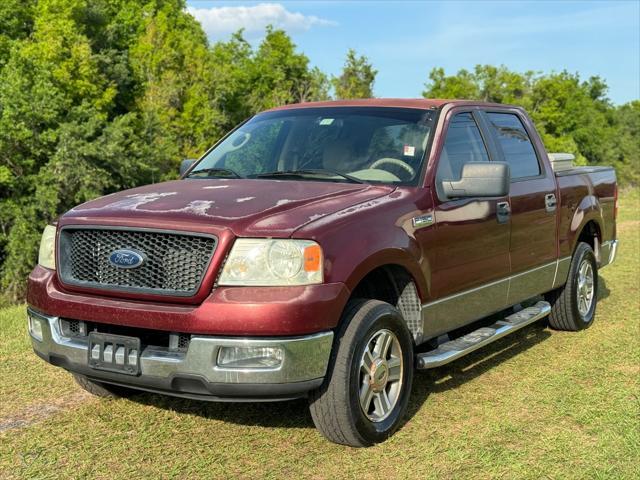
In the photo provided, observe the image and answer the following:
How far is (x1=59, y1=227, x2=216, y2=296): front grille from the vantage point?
383 cm

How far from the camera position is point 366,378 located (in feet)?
13.8

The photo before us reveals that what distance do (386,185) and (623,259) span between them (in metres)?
7.99

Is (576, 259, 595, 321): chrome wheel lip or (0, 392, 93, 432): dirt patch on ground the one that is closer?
(0, 392, 93, 432): dirt patch on ground

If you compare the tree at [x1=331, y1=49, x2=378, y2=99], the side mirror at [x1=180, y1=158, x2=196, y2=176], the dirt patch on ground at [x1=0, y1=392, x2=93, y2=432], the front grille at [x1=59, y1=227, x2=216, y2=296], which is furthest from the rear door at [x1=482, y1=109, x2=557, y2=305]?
the tree at [x1=331, y1=49, x2=378, y2=99]

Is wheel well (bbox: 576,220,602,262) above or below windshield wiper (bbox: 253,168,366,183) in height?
below

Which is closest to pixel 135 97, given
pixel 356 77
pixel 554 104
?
pixel 356 77

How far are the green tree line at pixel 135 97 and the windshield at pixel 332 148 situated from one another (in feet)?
81.4

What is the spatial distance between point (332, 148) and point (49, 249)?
74.7 inches

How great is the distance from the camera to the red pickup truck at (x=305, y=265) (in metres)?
3.77

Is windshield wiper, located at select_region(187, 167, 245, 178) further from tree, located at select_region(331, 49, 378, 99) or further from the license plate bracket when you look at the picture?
tree, located at select_region(331, 49, 378, 99)

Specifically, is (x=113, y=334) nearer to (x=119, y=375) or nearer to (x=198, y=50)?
(x=119, y=375)

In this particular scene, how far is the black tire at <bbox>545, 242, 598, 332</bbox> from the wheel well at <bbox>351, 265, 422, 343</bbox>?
8.75 ft

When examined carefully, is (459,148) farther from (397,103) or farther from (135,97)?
(135,97)

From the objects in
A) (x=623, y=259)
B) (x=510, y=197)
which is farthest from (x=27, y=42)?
(x=510, y=197)
